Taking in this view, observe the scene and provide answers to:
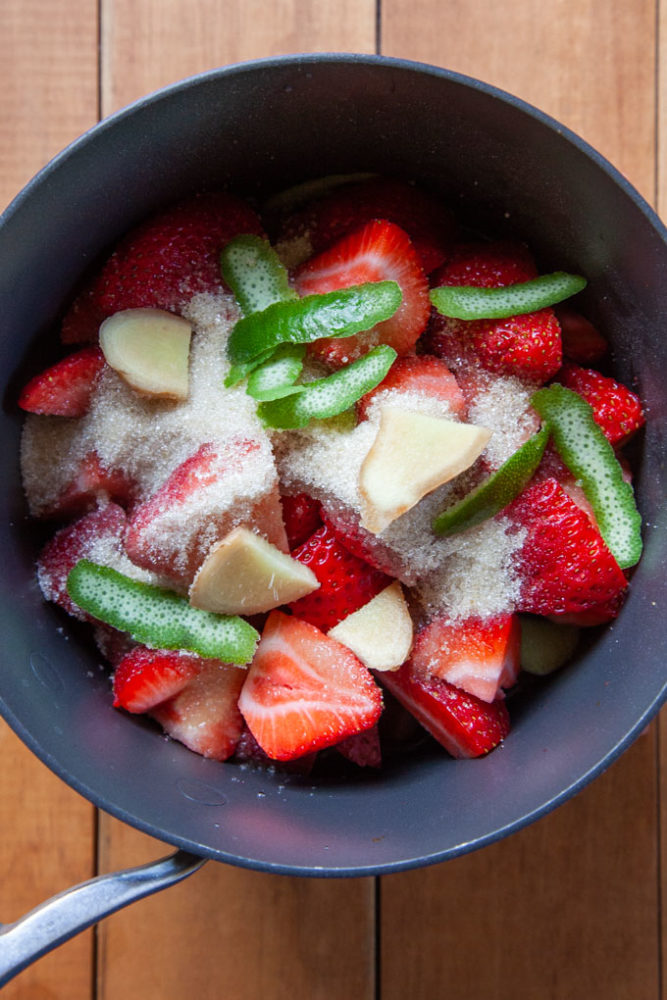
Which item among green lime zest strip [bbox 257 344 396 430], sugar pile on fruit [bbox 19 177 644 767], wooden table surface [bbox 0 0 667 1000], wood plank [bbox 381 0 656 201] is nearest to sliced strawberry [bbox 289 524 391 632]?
sugar pile on fruit [bbox 19 177 644 767]

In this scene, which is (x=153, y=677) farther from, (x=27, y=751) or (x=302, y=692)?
(x=27, y=751)

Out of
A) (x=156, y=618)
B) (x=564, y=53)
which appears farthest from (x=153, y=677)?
(x=564, y=53)

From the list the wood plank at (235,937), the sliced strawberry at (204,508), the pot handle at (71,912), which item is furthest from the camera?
the wood plank at (235,937)

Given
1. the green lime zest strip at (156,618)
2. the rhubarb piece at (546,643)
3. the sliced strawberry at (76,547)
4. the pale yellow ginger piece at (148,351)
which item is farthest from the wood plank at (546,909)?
the pale yellow ginger piece at (148,351)

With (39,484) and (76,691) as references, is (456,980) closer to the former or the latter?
(76,691)

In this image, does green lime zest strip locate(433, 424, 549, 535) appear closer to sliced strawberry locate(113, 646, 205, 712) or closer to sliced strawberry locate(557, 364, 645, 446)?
sliced strawberry locate(557, 364, 645, 446)

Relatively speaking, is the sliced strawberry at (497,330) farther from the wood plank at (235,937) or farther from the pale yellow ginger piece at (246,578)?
the wood plank at (235,937)
